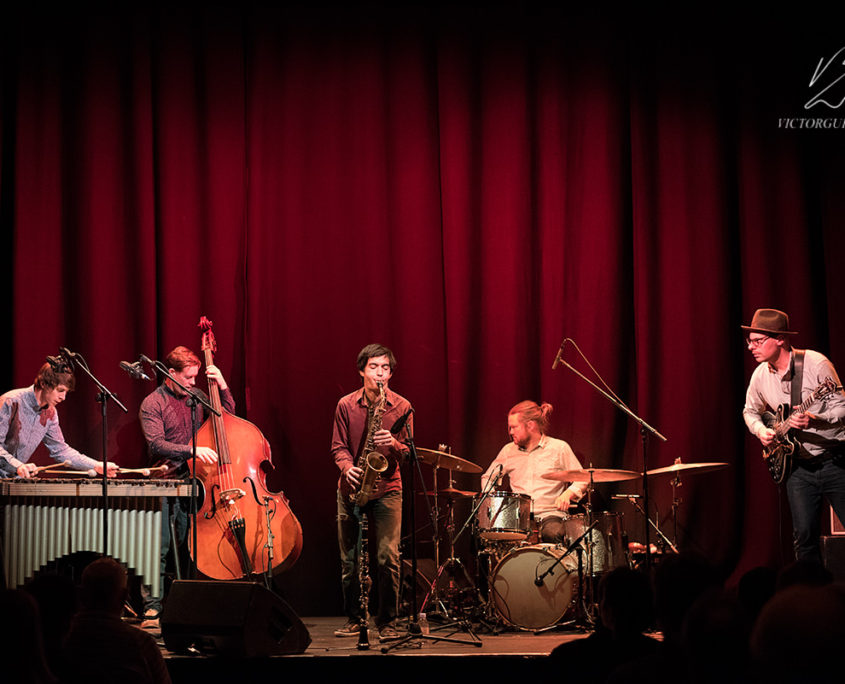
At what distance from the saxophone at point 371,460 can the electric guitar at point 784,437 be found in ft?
9.23

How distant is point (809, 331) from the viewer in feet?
27.9

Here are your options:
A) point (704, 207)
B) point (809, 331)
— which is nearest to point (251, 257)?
point (704, 207)

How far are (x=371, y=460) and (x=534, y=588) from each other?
4.85 ft

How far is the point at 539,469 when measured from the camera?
7781 mm

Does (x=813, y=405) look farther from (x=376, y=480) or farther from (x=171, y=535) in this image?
(x=171, y=535)

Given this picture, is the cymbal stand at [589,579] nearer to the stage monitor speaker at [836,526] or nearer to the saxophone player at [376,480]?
the saxophone player at [376,480]

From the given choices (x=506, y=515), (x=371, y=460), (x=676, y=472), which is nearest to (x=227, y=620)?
(x=371, y=460)

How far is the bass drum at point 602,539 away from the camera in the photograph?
7.09 metres

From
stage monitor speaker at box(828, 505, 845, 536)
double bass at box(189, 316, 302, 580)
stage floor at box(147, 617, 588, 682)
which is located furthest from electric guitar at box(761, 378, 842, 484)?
double bass at box(189, 316, 302, 580)

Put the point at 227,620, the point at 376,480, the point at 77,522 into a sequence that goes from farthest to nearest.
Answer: the point at 376,480 < the point at 77,522 < the point at 227,620

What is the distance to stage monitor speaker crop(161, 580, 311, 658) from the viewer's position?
5074 mm

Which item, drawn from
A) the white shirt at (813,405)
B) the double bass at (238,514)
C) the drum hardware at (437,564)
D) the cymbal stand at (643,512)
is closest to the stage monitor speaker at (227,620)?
the drum hardware at (437,564)

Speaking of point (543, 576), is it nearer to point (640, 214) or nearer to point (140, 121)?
point (640, 214)

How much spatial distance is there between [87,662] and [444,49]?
6617mm
